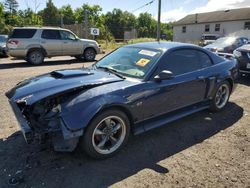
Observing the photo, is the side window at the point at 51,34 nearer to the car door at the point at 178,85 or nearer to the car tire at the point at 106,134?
the car door at the point at 178,85

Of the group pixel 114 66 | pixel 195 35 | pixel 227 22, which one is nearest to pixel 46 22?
pixel 195 35

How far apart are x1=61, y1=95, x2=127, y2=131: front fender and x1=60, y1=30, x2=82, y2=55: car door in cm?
1075

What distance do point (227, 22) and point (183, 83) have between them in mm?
42185

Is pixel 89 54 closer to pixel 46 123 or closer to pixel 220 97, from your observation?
pixel 220 97

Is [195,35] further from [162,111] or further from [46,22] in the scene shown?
[162,111]

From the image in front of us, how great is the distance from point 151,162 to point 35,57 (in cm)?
1052

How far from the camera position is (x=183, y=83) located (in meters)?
4.42

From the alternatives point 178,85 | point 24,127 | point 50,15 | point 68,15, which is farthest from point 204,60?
point 68,15

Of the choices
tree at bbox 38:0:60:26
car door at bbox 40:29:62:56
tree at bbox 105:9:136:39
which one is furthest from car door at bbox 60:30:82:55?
tree at bbox 105:9:136:39

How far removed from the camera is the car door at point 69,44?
1347 cm

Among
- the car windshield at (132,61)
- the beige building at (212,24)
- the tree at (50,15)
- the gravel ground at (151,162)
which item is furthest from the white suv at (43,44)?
the tree at (50,15)

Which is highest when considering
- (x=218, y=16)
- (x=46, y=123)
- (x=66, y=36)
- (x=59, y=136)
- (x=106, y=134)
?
(x=218, y=16)

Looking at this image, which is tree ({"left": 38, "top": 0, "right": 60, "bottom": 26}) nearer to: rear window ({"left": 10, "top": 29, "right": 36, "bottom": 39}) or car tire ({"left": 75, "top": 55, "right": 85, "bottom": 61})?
car tire ({"left": 75, "top": 55, "right": 85, "bottom": 61})

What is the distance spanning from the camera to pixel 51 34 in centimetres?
1303
